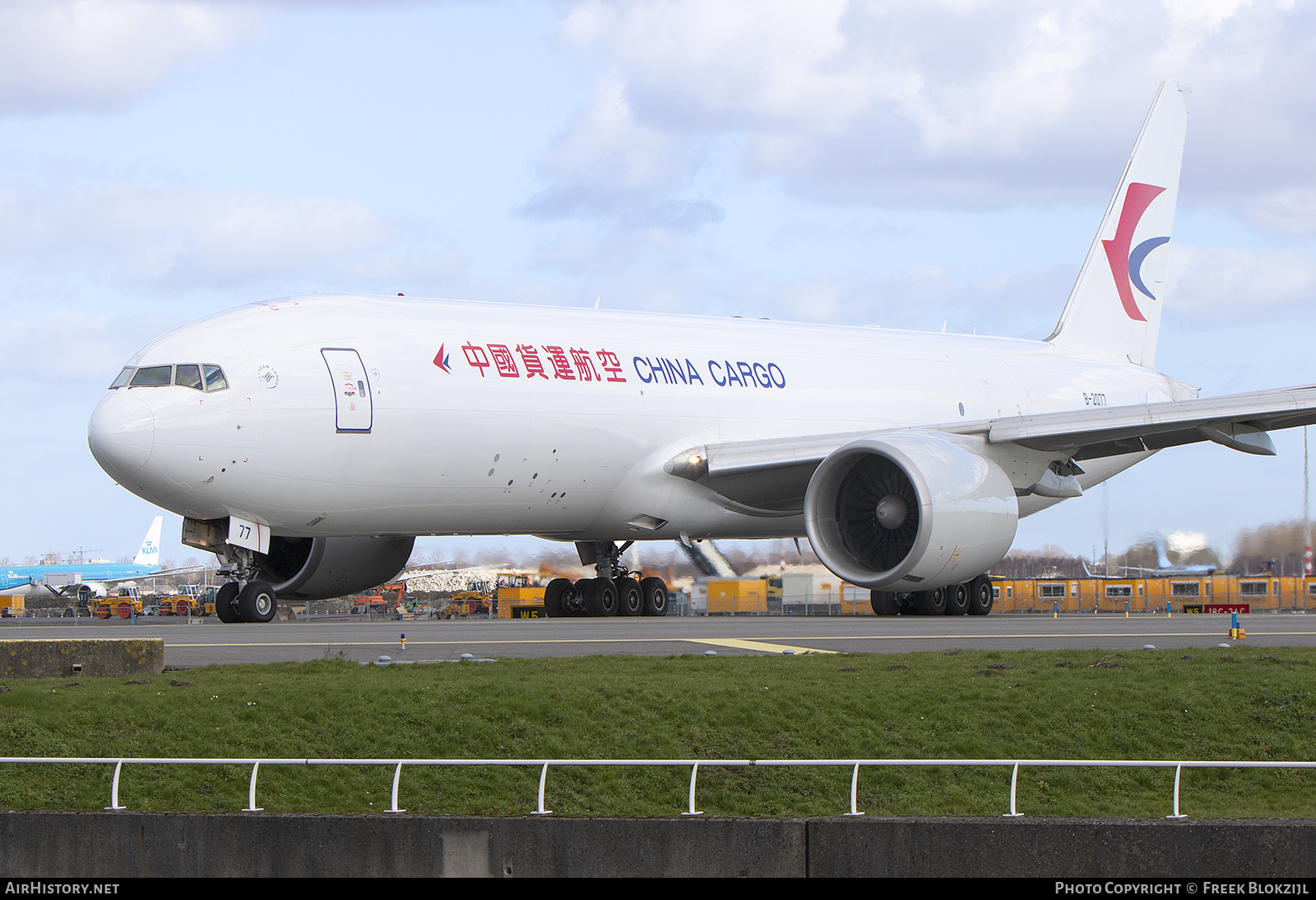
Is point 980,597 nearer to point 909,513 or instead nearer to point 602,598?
point 909,513

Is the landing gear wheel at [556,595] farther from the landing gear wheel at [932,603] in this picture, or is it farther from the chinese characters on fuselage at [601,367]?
the landing gear wheel at [932,603]

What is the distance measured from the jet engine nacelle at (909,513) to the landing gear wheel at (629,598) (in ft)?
18.6

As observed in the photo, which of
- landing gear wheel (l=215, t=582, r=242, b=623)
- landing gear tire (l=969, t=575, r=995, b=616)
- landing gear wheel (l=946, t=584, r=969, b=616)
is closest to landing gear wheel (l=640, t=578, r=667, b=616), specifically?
landing gear wheel (l=946, t=584, r=969, b=616)

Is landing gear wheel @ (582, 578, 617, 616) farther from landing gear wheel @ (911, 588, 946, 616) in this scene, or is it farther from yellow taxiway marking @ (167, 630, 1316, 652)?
yellow taxiway marking @ (167, 630, 1316, 652)

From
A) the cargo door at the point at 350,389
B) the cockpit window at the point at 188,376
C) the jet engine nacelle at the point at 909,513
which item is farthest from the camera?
the cargo door at the point at 350,389

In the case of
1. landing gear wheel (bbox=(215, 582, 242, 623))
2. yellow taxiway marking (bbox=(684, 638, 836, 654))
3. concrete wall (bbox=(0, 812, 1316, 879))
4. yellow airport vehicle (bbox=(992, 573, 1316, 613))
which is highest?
yellow airport vehicle (bbox=(992, 573, 1316, 613))

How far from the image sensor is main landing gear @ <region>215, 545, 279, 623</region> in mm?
18391

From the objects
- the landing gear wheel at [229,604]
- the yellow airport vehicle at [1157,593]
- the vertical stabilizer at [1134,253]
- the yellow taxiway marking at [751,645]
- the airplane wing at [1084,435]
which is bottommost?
the yellow taxiway marking at [751,645]

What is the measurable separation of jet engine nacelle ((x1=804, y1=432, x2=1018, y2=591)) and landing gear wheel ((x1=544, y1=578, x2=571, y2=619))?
6598 millimetres

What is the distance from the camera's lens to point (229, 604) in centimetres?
1878

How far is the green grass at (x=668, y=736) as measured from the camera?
9891mm

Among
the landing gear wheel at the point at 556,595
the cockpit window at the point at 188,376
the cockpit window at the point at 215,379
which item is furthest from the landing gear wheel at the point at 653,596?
the cockpit window at the point at 188,376

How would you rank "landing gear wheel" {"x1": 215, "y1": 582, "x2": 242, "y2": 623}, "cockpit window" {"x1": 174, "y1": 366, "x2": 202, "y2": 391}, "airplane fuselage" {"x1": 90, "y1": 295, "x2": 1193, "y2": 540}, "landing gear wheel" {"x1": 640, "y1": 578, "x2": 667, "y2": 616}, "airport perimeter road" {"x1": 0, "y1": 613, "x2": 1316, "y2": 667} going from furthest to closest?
"landing gear wheel" {"x1": 640, "y1": 578, "x2": 667, "y2": 616} → "landing gear wheel" {"x1": 215, "y1": 582, "x2": 242, "y2": 623} → "airplane fuselage" {"x1": 90, "y1": 295, "x2": 1193, "y2": 540} → "cockpit window" {"x1": 174, "y1": 366, "x2": 202, "y2": 391} → "airport perimeter road" {"x1": 0, "y1": 613, "x2": 1316, "y2": 667}

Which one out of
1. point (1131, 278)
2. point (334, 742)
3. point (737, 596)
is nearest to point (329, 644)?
point (334, 742)
